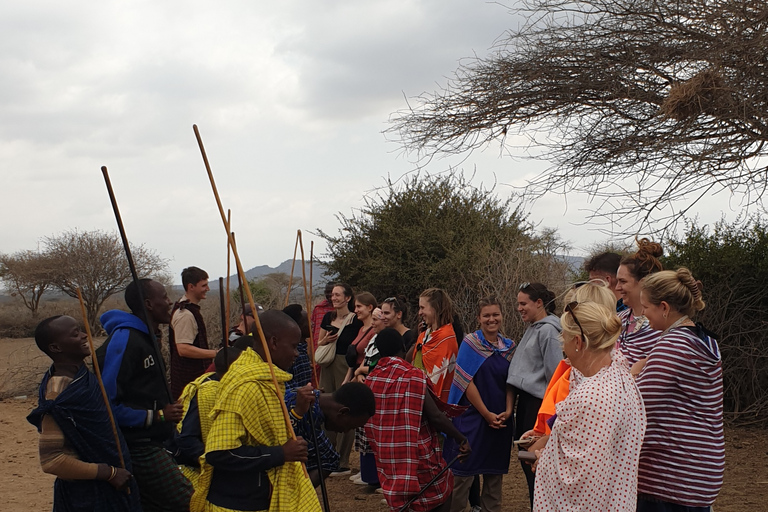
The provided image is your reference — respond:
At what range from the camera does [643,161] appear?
24.8 ft

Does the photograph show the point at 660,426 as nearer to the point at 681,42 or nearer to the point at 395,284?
the point at 681,42

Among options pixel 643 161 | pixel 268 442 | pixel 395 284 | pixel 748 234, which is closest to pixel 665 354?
pixel 268 442

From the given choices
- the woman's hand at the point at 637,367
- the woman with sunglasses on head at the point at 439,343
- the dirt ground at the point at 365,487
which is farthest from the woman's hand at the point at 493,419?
the woman's hand at the point at 637,367

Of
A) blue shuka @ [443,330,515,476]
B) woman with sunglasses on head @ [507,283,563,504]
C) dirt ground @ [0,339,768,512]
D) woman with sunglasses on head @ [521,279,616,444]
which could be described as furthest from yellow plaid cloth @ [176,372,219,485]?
dirt ground @ [0,339,768,512]

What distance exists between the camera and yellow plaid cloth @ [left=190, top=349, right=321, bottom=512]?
3285 mm

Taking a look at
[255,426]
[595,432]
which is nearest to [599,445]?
[595,432]

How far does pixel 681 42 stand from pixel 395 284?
24.3ft

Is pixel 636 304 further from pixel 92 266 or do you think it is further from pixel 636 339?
pixel 92 266

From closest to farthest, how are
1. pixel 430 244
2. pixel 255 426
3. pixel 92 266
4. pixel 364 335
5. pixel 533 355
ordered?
pixel 255 426 → pixel 533 355 → pixel 364 335 → pixel 430 244 → pixel 92 266

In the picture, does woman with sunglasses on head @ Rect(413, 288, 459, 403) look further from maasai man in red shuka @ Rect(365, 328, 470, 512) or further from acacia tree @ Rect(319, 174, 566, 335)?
acacia tree @ Rect(319, 174, 566, 335)

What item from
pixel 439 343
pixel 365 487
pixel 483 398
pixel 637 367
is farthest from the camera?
pixel 365 487

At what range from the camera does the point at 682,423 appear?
343cm

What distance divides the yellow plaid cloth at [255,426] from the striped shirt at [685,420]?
1.67m

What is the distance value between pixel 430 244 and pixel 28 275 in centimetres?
1815
